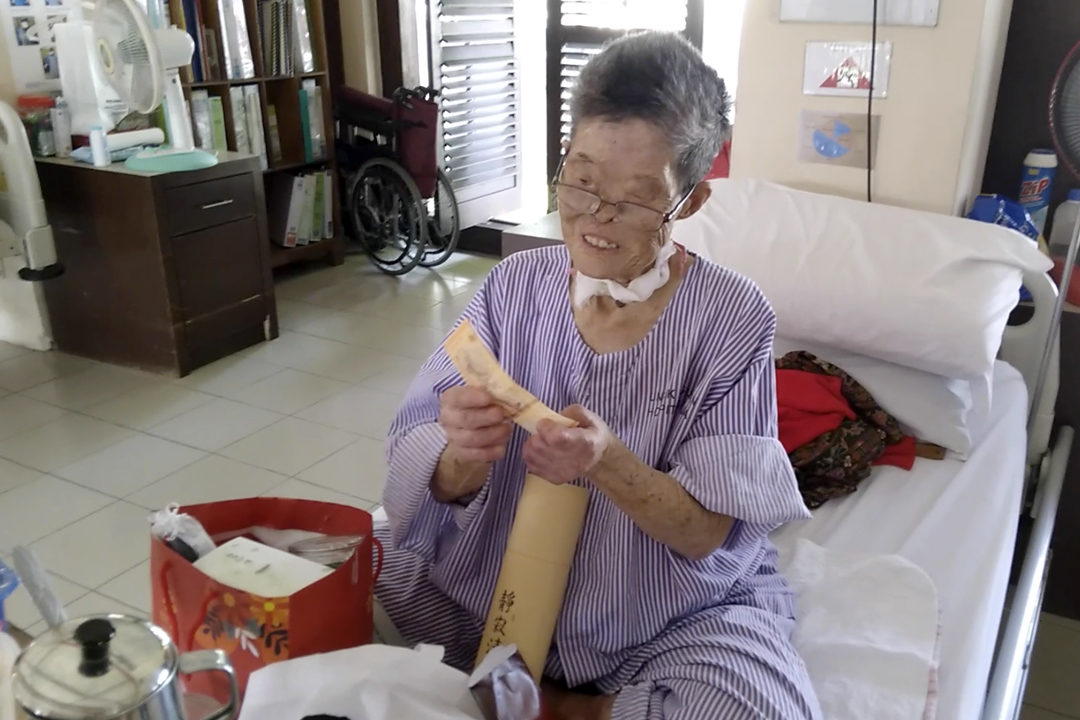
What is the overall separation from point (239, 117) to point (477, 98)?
3.80ft

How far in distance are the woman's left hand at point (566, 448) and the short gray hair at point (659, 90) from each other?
12.9 inches

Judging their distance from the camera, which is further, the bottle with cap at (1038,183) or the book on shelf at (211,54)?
the book on shelf at (211,54)

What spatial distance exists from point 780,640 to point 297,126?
3.49 metres

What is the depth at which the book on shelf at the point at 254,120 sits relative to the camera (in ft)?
12.4

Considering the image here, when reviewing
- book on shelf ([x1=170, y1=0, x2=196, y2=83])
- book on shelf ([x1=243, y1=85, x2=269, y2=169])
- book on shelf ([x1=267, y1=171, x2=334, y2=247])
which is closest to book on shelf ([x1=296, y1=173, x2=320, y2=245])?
book on shelf ([x1=267, y1=171, x2=334, y2=247])

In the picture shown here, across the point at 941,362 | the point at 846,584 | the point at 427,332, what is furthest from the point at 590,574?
the point at 427,332

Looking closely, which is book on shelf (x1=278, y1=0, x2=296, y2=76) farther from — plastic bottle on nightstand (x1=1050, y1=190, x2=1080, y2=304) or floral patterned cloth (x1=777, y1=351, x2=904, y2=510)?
plastic bottle on nightstand (x1=1050, y1=190, x2=1080, y2=304)

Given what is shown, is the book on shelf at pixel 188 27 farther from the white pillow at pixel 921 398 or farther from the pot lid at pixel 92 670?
the pot lid at pixel 92 670

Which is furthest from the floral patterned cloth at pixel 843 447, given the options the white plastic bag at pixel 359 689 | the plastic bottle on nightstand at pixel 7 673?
the plastic bottle on nightstand at pixel 7 673

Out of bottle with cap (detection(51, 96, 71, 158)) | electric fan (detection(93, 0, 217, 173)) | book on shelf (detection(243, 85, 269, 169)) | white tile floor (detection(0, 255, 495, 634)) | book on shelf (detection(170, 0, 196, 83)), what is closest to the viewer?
white tile floor (detection(0, 255, 495, 634))

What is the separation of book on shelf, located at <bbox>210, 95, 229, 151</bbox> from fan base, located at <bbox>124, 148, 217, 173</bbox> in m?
0.65

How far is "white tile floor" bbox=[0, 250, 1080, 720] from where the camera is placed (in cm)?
203

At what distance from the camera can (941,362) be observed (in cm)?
157

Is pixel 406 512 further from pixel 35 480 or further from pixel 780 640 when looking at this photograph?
pixel 35 480
